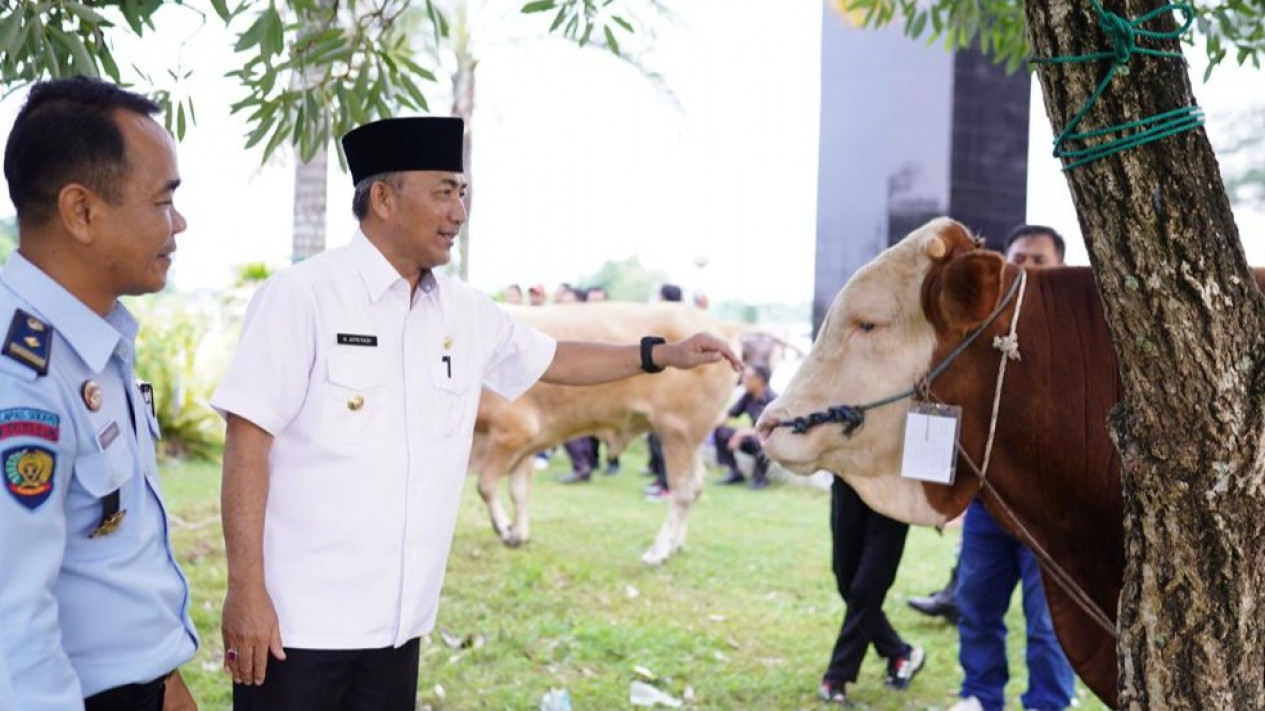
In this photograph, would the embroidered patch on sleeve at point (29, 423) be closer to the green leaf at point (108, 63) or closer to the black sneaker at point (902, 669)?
the green leaf at point (108, 63)

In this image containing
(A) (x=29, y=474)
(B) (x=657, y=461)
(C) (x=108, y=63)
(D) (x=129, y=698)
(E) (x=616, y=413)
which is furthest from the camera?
(B) (x=657, y=461)

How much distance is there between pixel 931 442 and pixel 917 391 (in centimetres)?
13

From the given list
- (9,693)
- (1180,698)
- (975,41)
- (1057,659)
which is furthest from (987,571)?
(975,41)

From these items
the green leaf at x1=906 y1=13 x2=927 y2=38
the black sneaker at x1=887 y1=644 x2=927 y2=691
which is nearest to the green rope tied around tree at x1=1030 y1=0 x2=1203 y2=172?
the green leaf at x1=906 y1=13 x2=927 y2=38

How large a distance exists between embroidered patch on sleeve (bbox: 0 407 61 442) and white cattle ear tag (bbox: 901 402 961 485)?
6.12 feet

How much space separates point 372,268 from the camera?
2.84m

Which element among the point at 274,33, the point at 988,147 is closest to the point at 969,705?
the point at 274,33

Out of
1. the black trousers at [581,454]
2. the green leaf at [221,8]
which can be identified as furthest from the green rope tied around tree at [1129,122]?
the black trousers at [581,454]

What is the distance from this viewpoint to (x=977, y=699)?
15.9 ft

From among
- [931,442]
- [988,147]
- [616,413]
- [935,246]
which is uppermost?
[988,147]

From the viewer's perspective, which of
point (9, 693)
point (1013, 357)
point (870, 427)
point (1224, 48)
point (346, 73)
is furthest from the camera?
point (1224, 48)

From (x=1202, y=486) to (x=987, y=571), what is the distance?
3086 mm

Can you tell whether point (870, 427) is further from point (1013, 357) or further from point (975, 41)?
point (975, 41)

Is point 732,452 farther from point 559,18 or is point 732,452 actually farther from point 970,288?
point 970,288
